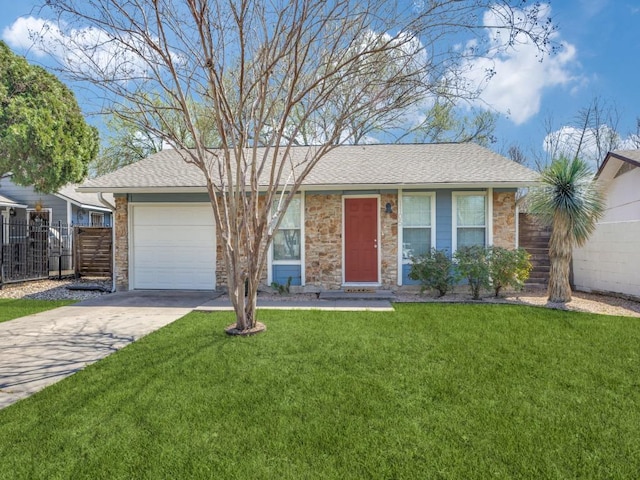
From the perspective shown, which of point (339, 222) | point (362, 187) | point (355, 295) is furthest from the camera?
point (339, 222)

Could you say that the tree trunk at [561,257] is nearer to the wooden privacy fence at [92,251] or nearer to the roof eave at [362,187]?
the roof eave at [362,187]

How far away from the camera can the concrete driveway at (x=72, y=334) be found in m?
4.04

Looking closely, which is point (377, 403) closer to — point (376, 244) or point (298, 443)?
point (298, 443)

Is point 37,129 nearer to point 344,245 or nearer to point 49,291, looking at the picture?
point 49,291

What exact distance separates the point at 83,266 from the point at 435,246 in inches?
438

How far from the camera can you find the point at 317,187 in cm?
896

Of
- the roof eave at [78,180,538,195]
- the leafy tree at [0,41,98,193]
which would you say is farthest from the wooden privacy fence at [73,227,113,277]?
the roof eave at [78,180,538,195]

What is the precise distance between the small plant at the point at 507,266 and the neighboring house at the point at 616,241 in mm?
2220

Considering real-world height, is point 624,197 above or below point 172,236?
above

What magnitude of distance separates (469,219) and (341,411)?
715cm

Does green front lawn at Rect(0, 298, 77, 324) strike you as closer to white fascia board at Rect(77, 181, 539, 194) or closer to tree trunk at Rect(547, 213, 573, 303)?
white fascia board at Rect(77, 181, 539, 194)

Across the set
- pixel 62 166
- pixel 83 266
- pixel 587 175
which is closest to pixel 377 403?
pixel 587 175

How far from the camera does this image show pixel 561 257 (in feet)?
25.4

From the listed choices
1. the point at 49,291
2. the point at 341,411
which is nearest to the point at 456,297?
the point at 341,411
